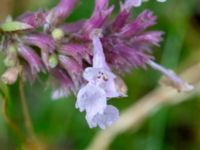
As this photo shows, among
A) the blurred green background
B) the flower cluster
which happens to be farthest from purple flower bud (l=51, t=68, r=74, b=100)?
the blurred green background

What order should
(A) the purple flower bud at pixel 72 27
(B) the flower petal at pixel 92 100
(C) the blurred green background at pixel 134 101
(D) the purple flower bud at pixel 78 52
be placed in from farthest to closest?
(C) the blurred green background at pixel 134 101
(A) the purple flower bud at pixel 72 27
(D) the purple flower bud at pixel 78 52
(B) the flower petal at pixel 92 100

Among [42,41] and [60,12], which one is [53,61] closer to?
[42,41]

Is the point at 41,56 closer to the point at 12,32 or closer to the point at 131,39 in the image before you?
the point at 12,32

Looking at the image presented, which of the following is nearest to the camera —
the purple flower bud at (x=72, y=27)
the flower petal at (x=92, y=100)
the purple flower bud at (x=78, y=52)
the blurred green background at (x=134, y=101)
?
the flower petal at (x=92, y=100)

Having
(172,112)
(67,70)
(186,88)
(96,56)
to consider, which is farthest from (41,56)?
(172,112)

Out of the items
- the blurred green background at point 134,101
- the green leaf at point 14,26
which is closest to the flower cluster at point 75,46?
the green leaf at point 14,26

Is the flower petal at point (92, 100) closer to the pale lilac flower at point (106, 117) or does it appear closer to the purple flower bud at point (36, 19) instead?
the pale lilac flower at point (106, 117)

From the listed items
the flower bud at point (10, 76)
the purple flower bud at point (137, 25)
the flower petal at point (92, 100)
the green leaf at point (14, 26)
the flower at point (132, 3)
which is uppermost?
the green leaf at point (14, 26)
